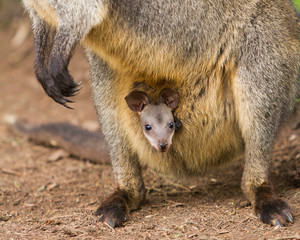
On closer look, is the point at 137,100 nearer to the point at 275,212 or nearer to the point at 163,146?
the point at 163,146

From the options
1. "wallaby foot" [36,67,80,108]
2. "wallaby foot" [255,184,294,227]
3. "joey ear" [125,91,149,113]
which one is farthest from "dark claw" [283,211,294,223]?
"wallaby foot" [36,67,80,108]

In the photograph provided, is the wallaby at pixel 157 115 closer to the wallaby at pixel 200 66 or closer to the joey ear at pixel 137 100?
the joey ear at pixel 137 100

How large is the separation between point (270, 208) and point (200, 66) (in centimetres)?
126

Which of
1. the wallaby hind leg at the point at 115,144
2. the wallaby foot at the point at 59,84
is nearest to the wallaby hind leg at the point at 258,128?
the wallaby hind leg at the point at 115,144

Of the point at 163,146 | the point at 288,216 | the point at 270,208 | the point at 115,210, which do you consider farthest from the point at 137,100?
the point at 288,216

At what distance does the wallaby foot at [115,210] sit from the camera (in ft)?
12.9

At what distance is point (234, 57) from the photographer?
13.0 ft

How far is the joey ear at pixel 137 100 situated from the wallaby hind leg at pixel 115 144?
0.27 m

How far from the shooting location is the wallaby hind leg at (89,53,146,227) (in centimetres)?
430

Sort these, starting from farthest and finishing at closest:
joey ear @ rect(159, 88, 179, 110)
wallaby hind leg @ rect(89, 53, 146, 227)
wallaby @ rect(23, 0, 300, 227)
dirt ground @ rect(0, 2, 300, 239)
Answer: wallaby hind leg @ rect(89, 53, 146, 227) → joey ear @ rect(159, 88, 179, 110) → wallaby @ rect(23, 0, 300, 227) → dirt ground @ rect(0, 2, 300, 239)

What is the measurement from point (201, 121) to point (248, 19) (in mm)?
913

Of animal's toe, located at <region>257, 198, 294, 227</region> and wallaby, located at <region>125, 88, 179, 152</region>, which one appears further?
wallaby, located at <region>125, 88, 179, 152</region>

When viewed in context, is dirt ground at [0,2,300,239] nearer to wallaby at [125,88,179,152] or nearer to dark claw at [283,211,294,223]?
dark claw at [283,211,294,223]

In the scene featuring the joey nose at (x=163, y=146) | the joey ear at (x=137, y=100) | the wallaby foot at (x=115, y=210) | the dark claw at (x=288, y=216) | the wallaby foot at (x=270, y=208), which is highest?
the joey ear at (x=137, y=100)
